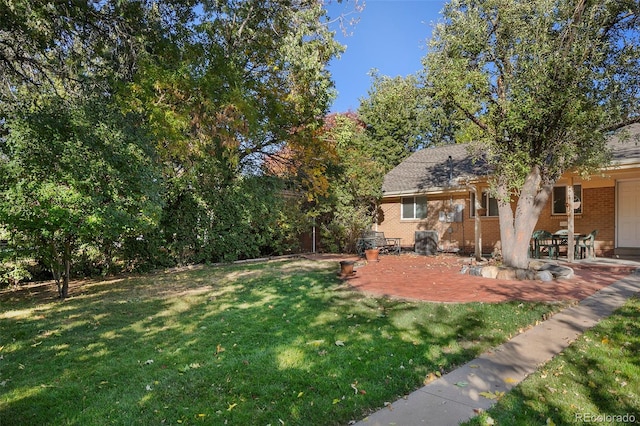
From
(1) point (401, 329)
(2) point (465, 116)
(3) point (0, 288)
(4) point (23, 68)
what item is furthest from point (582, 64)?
(3) point (0, 288)

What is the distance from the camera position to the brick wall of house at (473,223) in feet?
42.2

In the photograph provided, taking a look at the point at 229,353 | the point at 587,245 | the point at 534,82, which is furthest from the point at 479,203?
the point at 229,353

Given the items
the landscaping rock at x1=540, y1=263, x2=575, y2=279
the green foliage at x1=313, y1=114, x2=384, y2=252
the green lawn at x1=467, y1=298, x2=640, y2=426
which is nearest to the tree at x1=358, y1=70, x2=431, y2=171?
the green foliage at x1=313, y1=114, x2=384, y2=252

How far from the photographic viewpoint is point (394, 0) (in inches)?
439

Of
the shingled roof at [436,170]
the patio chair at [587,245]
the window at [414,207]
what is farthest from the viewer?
the window at [414,207]

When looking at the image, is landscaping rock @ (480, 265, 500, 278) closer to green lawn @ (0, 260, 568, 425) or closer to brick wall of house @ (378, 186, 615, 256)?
green lawn @ (0, 260, 568, 425)

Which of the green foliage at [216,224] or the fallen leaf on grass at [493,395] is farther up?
the green foliage at [216,224]

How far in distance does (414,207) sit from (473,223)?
3.32m

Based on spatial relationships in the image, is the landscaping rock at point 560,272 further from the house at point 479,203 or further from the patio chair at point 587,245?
the patio chair at point 587,245

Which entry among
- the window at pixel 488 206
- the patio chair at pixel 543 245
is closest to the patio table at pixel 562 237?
the patio chair at pixel 543 245

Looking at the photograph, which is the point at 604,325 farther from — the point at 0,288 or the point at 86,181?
the point at 0,288

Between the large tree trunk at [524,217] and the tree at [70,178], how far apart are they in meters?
8.61

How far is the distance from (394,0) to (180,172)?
839 centimetres

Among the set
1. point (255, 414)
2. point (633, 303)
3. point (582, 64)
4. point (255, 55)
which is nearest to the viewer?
point (255, 414)
